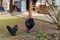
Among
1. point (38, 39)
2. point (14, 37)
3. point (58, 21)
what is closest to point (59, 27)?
point (58, 21)

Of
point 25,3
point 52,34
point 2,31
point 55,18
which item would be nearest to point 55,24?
point 55,18

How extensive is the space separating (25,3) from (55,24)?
280 inches

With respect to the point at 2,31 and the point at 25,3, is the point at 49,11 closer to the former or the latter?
the point at 2,31

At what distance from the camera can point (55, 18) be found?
26.3 feet

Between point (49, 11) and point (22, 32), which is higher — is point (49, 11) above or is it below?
above

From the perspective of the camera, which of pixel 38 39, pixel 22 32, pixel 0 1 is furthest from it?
pixel 0 1

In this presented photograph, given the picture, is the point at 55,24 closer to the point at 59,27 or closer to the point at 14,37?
the point at 59,27

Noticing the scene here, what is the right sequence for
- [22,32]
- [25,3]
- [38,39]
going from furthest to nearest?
1. [25,3]
2. [22,32]
3. [38,39]

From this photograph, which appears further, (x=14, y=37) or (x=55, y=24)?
(x=55, y=24)

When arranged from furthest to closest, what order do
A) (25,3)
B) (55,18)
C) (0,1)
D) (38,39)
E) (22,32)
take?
(0,1) → (25,3) → (55,18) → (22,32) → (38,39)

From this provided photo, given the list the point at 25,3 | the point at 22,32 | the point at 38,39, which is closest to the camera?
the point at 38,39

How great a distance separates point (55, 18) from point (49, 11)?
403mm

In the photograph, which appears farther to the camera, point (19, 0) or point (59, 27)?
point (19, 0)

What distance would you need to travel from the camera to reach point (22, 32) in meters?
7.45
